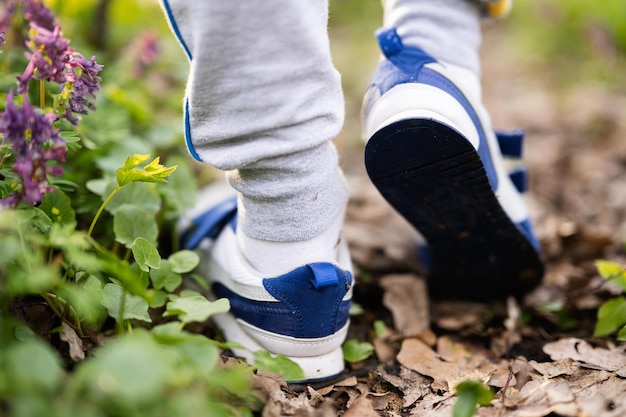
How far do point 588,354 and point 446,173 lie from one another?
1.54 ft

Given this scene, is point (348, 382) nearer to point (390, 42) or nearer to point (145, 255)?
point (145, 255)

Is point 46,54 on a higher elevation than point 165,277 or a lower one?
higher

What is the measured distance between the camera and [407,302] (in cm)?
144

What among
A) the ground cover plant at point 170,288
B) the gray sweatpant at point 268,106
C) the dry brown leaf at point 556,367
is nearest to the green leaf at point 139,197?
the ground cover plant at point 170,288

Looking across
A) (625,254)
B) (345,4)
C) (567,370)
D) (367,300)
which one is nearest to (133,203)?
(367,300)

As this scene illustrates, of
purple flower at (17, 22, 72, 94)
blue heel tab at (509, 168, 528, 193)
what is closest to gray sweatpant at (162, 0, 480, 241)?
purple flower at (17, 22, 72, 94)

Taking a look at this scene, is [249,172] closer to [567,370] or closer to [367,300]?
[367,300]

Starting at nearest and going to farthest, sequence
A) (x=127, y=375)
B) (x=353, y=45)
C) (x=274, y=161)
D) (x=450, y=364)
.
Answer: (x=127, y=375), (x=274, y=161), (x=450, y=364), (x=353, y=45)

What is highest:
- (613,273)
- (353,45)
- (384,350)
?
(613,273)

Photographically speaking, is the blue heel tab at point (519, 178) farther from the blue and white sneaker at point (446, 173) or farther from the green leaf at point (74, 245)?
the green leaf at point (74, 245)

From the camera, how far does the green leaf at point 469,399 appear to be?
0.88 meters

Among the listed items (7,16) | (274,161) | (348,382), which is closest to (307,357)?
(348,382)

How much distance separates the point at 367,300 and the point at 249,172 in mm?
592

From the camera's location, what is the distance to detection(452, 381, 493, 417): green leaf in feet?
2.89
